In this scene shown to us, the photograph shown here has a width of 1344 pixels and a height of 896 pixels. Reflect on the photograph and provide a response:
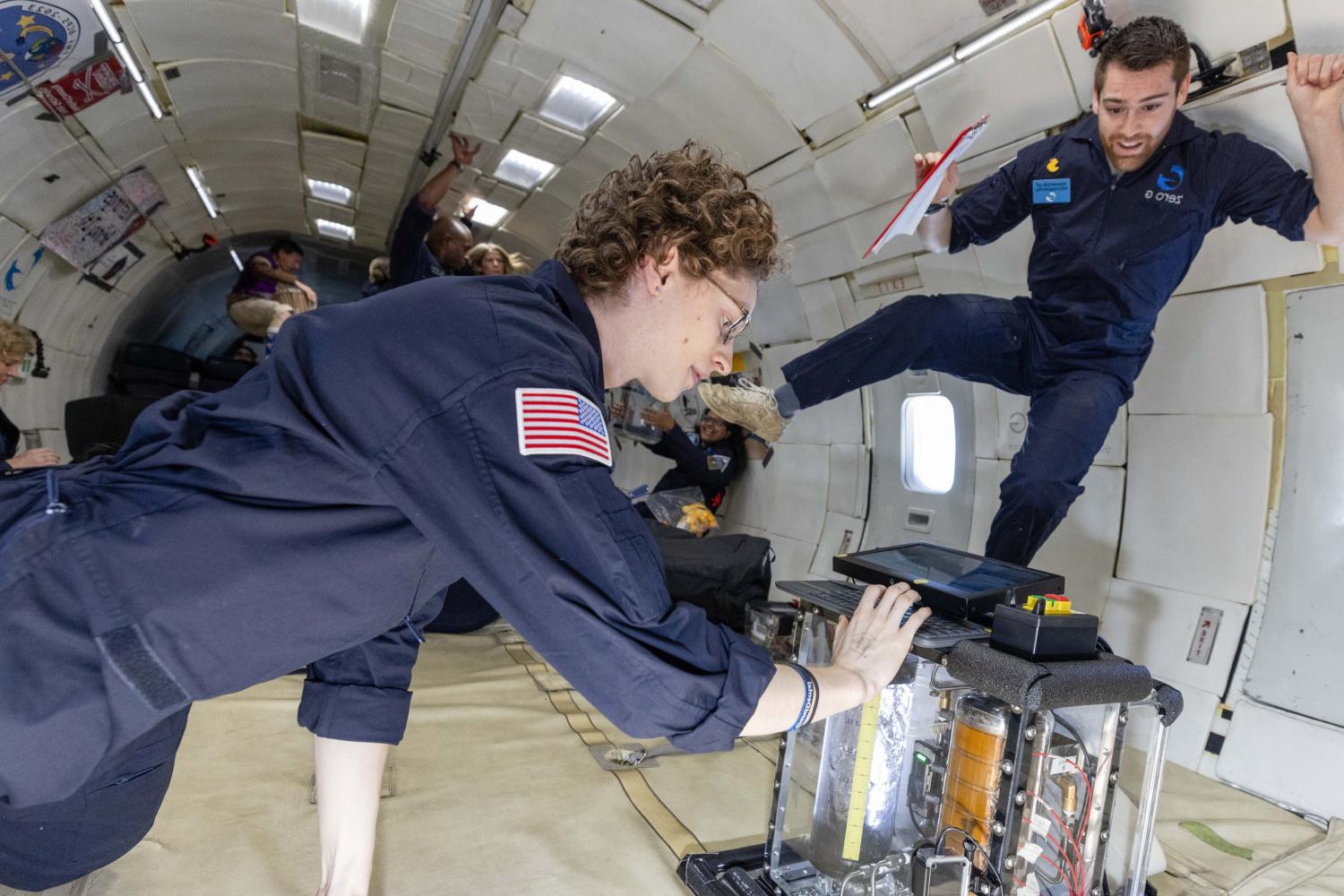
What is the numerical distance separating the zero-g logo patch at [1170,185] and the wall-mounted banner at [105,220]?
749cm

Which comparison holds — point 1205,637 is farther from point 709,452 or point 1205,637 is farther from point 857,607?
point 709,452

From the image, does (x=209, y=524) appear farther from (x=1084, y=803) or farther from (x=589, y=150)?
(x=589, y=150)

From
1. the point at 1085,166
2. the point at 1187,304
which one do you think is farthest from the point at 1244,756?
the point at 1085,166

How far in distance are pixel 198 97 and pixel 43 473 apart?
18.5ft

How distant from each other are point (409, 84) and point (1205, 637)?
5802 mm

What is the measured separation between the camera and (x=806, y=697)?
51.8 inches

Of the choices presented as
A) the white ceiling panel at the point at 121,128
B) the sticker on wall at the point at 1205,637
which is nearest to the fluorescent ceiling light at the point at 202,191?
the white ceiling panel at the point at 121,128

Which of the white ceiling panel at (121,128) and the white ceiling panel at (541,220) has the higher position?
the white ceiling panel at (541,220)

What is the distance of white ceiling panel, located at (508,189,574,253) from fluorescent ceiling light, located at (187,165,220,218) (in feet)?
9.70

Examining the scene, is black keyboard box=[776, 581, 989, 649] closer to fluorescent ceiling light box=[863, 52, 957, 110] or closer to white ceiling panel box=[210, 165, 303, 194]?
fluorescent ceiling light box=[863, 52, 957, 110]

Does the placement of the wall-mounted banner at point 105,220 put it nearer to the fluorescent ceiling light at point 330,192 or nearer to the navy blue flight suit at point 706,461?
the fluorescent ceiling light at point 330,192

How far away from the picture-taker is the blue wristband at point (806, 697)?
4.29 feet

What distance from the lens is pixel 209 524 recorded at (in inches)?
44.5

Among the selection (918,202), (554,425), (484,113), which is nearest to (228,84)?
(484,113)
